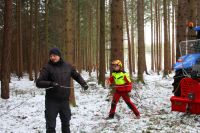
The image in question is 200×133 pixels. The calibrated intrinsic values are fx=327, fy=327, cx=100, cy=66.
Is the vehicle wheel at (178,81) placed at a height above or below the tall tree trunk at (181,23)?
below

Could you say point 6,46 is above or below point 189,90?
Answer: above

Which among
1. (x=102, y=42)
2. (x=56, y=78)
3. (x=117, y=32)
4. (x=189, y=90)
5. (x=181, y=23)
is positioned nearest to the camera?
(x=56, y=78)

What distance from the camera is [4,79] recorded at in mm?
15273

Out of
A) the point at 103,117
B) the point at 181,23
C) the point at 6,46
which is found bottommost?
the point at 103,117

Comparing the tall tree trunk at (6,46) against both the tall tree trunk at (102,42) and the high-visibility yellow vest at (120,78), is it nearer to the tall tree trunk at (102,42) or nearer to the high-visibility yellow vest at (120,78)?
the tall tree trunk at (102,42)

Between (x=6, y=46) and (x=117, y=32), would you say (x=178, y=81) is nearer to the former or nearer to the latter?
(x=117, y=32)

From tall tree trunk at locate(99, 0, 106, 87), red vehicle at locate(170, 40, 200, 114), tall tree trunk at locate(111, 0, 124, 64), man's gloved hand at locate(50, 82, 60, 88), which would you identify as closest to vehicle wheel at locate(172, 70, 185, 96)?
red vehicle at locate(170, 40, 200, 114)

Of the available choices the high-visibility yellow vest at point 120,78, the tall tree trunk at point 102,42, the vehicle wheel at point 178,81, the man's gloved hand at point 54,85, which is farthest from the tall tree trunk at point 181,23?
the man's gloved hand at point 54,85

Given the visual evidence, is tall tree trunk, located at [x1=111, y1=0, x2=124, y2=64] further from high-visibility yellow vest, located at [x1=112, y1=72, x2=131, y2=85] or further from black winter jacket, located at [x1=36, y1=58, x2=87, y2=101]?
black winter jacket, located at [x1=36, y1=58, x2=87, y2=101]

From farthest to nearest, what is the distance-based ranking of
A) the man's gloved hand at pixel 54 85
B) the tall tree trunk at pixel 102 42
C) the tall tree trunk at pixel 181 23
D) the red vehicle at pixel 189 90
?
the tall tree trunk at pixel 102 42 < the tall tree trunk at pixel 181 23 < the red vehicle at pixel 189 90 < the man's gloved hand at pixel 54 85

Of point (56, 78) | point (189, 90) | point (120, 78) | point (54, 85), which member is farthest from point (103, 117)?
point (54, 85)

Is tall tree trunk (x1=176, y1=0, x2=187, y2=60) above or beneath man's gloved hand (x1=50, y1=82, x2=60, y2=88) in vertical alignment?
above

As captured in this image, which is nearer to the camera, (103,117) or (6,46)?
(103,117)

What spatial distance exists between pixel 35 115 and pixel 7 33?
5628 mm
